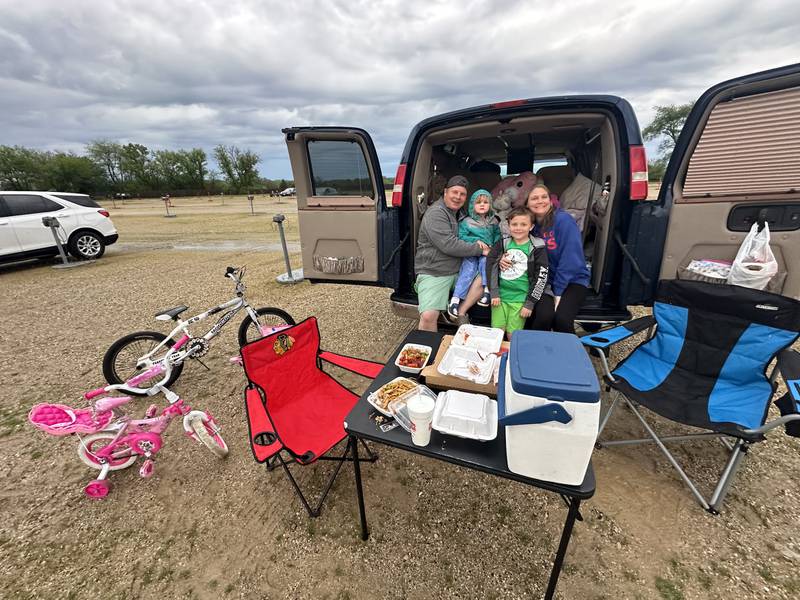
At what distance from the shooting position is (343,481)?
2191 millimetres

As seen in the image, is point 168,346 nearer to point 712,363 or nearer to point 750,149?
point 712,363

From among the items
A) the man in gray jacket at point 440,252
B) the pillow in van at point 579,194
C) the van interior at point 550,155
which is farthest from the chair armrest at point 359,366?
the pillow in van at point 579,194

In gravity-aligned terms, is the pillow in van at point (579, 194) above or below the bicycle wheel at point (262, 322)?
above

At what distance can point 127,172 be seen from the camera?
52.2 meters

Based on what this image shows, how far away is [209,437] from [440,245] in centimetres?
222

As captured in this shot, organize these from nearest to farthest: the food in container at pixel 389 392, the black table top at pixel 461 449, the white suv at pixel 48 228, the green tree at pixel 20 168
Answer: the black table top at pixel 461 449 → the food in container at pixel 389 392 → the white suv at pixel 48 228 → the green tree at pixel 20 168

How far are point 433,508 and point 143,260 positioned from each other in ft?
31.1

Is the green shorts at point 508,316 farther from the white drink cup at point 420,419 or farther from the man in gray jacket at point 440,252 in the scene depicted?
the white drink cup at point 420,419

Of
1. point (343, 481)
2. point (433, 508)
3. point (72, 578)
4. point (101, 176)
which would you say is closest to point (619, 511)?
point (433, 508)

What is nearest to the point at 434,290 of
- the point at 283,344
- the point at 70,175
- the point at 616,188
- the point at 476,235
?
the point at 476,235

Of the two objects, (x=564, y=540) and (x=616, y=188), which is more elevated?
(x=616, y=188)

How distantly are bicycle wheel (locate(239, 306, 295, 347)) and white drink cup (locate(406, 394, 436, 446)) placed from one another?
7.32 feet

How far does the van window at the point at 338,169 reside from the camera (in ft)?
10.1

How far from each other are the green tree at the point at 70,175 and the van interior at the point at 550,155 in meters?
59.6
